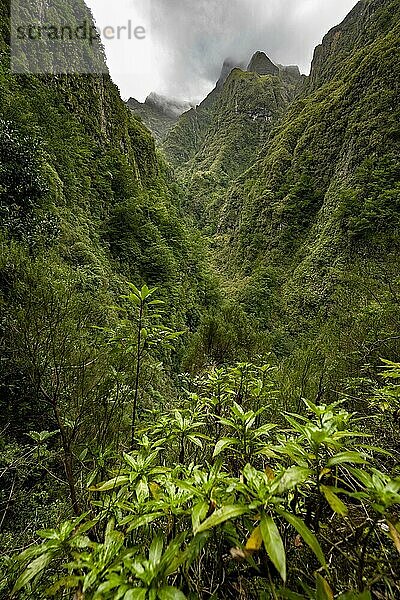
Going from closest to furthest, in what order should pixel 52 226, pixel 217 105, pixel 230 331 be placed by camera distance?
pixel 52 226 → pixel 230 331 → pixel 217 105

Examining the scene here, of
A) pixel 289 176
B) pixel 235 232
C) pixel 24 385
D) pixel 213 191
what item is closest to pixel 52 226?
pixel 24 385

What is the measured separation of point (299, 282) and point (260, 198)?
611 inches

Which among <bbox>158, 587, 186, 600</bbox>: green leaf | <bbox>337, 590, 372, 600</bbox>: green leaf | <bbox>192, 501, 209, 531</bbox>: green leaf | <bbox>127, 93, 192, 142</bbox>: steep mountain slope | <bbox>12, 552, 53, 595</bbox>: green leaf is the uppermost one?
<bbox>127, 93, 192, 142</bbox>: steep mountain slope

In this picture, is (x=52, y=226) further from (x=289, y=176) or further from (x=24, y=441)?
(x=289, y=176)

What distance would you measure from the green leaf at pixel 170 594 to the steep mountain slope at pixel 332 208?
861 cm

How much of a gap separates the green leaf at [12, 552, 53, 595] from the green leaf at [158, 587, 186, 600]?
40 centimetres

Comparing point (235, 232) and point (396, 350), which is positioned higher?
point (235, 232)

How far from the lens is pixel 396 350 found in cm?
589

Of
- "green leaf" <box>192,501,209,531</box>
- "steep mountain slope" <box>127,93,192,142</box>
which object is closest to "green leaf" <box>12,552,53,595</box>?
"green leaf" <box>192,501,209,531</box>

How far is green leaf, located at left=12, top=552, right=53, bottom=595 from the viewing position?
818 millimetres

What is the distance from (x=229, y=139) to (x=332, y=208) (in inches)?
1876

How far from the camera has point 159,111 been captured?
105062 millimetres

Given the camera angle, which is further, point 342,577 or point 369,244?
point 369,244

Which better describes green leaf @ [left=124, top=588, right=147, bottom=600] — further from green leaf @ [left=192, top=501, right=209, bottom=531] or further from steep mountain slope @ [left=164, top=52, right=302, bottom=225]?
steep mountain slope @ [left=164, top=52, right=302, bottom=225]
